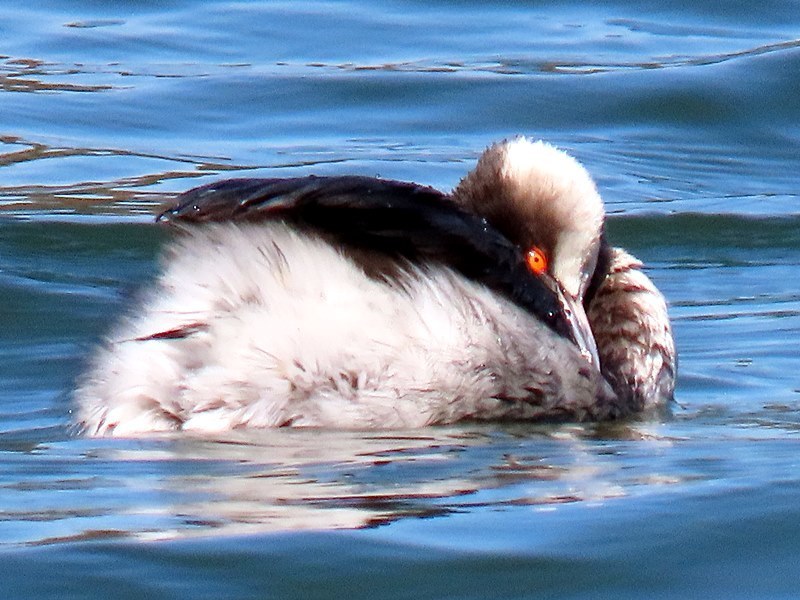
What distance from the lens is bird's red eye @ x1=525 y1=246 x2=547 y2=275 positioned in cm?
513

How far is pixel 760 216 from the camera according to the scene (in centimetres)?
862

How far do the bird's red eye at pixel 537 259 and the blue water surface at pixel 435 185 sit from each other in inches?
19.5

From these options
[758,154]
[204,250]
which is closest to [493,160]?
[204,250]

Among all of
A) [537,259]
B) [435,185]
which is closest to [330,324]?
[537,259]

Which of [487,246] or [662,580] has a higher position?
[487,246]

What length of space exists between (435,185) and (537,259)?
11.8ft

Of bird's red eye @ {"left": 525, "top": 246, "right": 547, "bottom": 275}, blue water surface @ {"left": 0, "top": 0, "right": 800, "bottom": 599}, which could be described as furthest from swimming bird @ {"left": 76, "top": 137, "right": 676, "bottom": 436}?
bird's red eye @ {"left": 525, "top": 246, "right": 547, "bottom": 275}

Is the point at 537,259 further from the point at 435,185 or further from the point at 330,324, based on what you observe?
the point at 435,185

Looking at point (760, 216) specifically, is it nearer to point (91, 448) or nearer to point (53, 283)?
point (53, 283)

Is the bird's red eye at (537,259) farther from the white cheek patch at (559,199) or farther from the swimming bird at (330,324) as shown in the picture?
the swimming bird at (330,324)

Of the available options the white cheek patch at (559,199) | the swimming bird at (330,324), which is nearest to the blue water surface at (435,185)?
the swimming bird at (330,324)

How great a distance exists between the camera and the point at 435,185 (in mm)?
8742

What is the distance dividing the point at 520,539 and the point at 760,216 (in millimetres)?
5430

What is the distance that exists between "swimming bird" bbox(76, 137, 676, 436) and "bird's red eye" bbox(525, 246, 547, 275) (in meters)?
0.34
